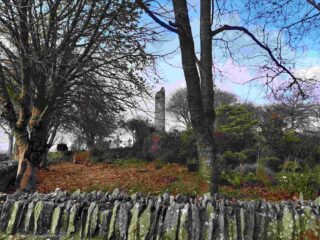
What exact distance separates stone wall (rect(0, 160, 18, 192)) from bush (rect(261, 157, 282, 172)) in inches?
360

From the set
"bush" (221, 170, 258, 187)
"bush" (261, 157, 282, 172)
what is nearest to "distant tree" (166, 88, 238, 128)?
"bush" (261, 157, 282, 172)

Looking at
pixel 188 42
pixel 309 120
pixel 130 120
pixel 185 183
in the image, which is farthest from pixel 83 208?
pixel 309 120

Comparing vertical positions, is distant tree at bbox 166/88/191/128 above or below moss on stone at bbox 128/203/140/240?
above

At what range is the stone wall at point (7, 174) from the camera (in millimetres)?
10641

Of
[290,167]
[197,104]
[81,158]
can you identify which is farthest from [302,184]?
[81,158]

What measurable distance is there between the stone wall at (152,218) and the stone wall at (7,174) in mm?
6325

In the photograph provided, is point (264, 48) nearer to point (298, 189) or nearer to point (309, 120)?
point (298, 189)

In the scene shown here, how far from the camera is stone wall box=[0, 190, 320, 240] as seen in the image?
13.0 ft

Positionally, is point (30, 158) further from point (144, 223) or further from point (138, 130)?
point (138, 130)

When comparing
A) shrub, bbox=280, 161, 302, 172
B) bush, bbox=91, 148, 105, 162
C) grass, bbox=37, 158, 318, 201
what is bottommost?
grass, bbox=37, 158, 318, 201

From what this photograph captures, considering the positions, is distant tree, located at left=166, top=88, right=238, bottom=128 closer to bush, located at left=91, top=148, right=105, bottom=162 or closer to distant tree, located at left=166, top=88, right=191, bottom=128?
distant tree, located at left=166, top=88, right=191, bottom=128

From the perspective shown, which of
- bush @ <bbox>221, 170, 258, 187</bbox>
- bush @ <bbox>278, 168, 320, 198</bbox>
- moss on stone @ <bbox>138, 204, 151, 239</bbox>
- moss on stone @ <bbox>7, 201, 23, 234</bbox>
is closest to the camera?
moss on stone @ <bbox>138, 204, 151, 239</bbox>

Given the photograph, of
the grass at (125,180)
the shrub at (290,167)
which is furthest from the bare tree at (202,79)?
the shrub at (290,167)

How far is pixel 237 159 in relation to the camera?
16062mm
